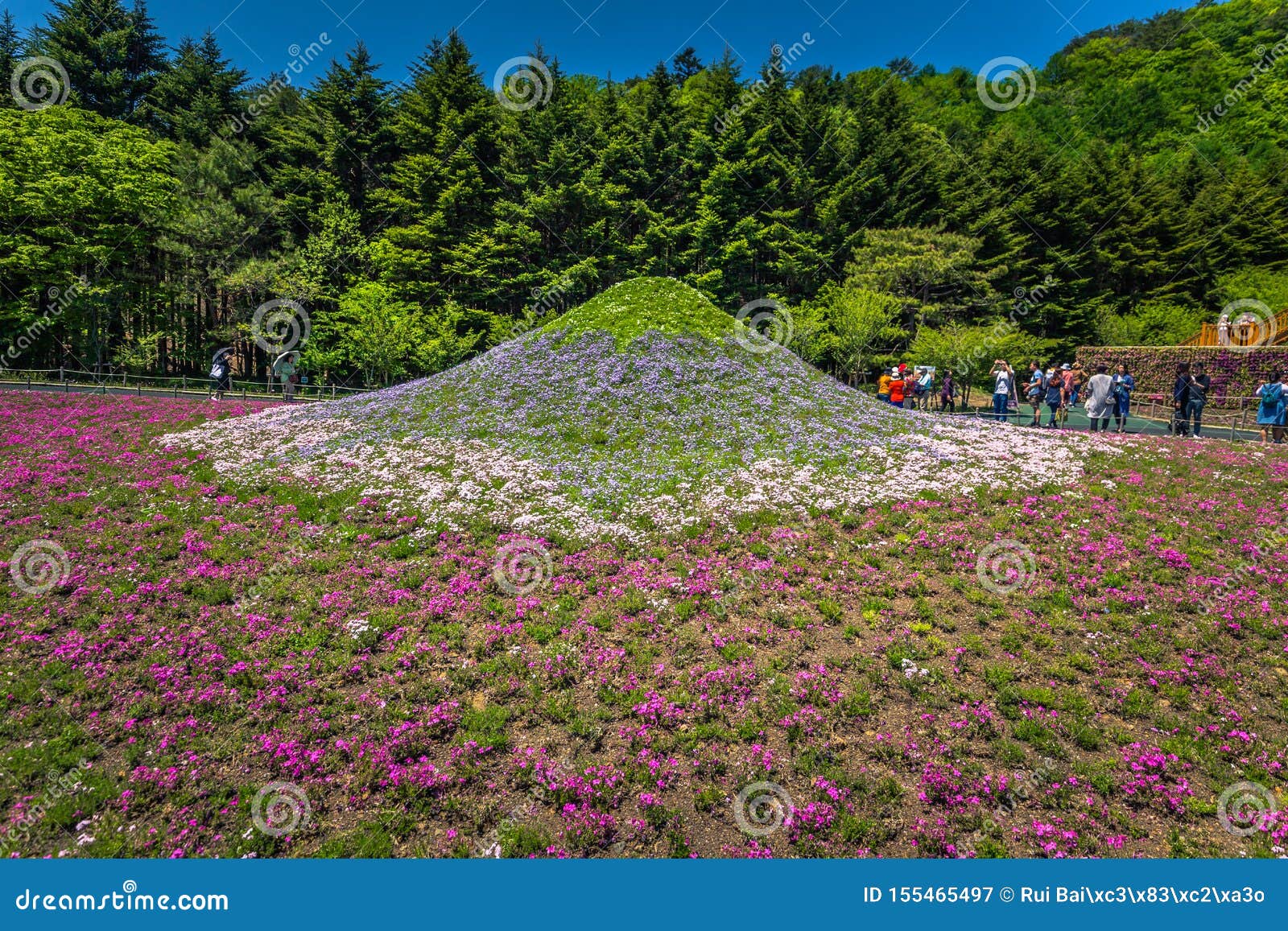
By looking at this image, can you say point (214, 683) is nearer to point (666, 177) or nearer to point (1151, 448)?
point (1151, 448)

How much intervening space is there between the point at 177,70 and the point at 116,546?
63417mm

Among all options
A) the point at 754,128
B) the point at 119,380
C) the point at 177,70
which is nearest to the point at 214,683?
the point at 119,380

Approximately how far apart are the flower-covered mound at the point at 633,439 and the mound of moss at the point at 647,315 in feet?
0.25

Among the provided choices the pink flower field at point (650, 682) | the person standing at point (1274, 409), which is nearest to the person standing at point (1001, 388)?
the person standing at point (1274, 409)

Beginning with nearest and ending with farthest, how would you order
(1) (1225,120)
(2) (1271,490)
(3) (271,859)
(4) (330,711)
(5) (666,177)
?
(3) (271,859) < (4) (330,711) < (2) (1271,490) < (5) (666,177) < (1) (1225,120)

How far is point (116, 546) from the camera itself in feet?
35.5
